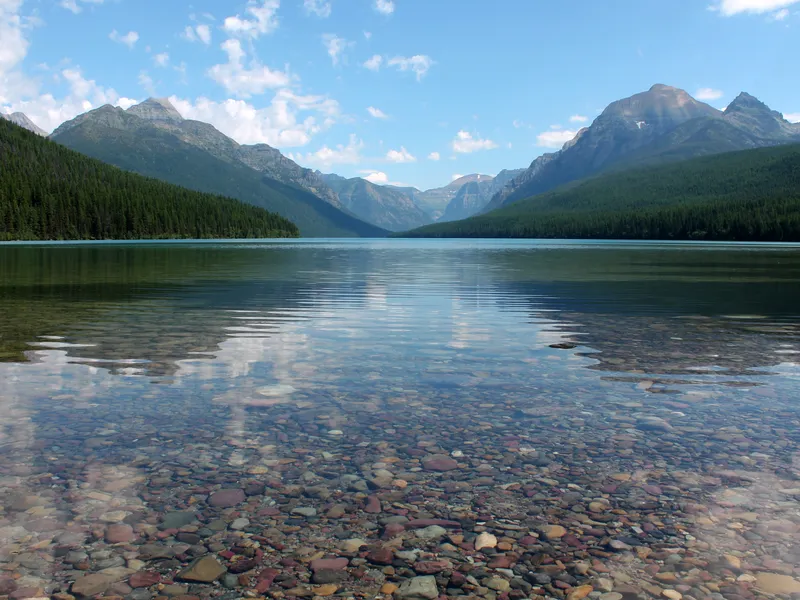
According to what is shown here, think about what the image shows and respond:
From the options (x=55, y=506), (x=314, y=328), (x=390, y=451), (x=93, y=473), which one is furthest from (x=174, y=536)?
(x=314, y=328)

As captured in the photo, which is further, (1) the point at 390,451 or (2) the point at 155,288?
(2) the point at 155,288

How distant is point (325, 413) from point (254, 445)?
2.23 metres

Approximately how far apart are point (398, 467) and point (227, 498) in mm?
2589

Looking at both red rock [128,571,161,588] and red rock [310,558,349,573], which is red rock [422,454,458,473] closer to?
red rock [310,558,349,573]

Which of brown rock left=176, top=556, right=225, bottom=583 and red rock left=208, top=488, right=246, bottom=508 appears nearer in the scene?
brown rock left=176, top=556, right=225, bottom=583

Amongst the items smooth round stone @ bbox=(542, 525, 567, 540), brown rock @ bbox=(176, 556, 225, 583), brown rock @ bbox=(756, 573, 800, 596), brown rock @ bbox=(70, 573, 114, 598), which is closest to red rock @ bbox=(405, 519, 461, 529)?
smooth round stone @ bbox=(542, 525, 567, 540)

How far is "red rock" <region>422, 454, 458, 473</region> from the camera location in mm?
9672

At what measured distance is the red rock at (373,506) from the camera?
8220mm

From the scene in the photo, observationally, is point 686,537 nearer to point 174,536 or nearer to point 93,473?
point 174,536

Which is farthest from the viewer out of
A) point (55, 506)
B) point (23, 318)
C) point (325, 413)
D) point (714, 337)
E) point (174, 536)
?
point (23, 318)

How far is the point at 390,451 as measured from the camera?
10.4 meters

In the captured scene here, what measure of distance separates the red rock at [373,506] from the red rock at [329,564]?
4.05 feet

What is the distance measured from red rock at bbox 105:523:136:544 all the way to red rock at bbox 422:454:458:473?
4202 millimetres

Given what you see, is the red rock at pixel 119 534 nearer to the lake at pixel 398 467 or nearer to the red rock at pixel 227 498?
the lake at pixel 398 467
